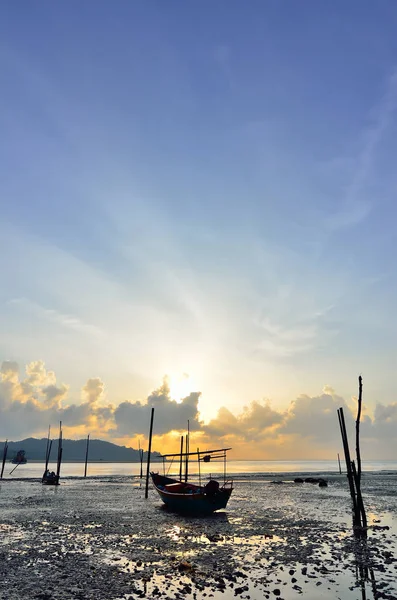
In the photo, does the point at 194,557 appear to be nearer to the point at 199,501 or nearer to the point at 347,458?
the point at 347,458

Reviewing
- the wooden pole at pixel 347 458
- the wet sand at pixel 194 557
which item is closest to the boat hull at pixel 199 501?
the wet sand at pixel 194 557

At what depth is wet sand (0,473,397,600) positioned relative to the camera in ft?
42.3

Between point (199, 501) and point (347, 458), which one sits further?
point (199, 501)

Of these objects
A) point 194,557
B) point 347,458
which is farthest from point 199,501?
point 194,557

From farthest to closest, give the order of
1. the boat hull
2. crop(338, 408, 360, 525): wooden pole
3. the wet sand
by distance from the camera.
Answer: the boat hull → crop(338, 408, 360, 525): wooden pole → the wet sand

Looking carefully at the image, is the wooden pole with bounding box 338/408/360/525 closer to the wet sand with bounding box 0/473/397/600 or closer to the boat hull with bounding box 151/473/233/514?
the wet sand with bounding box 0/473/397/600

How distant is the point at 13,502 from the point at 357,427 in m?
33.0

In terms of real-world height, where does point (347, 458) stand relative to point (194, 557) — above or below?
above

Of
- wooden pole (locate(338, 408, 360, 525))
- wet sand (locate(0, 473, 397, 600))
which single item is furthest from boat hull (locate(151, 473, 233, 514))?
wooden pole (locate(338, 408, 360, 525))

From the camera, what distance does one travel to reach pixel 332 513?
104 feet

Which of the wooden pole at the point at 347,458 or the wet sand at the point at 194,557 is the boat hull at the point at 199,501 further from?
the wooden pole at the point at 347,458

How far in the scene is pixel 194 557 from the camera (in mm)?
17109

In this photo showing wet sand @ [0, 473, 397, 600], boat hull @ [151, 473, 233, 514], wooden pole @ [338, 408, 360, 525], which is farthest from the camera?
boat hull @ [151, 473, 233, 514]

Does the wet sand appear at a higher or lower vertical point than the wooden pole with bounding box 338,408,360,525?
lower
